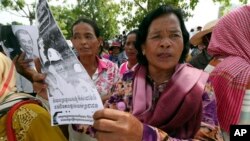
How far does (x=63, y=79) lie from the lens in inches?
42.7

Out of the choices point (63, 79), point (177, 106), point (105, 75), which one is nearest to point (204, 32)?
point (105, 75)

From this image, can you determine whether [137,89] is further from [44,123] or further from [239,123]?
[239,123]

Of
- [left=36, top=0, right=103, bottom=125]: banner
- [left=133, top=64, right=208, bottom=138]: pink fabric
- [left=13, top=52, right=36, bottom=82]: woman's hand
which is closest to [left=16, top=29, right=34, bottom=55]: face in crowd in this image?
[left=13, top=52, right=36, bottom=82]: woman's hand

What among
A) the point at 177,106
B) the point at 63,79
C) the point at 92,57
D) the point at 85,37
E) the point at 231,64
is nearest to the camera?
the point at 63,79

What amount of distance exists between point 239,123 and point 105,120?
42.1 inches

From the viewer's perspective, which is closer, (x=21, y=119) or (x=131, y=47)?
(x=21, y=119)

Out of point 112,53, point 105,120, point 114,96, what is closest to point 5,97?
point 114,96

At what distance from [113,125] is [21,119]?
2.14ft

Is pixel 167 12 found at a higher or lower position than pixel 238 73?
higher

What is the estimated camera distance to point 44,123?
58.7 inches

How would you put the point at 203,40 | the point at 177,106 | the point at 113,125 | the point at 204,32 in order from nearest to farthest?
the point at 113,125, the point at 177,106, the point at 204,32, the point at 203,40

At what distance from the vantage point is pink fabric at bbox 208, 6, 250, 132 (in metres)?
1.76

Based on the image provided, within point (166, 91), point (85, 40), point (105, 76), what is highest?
point (85, 40)

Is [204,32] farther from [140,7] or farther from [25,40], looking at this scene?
[140,7]
